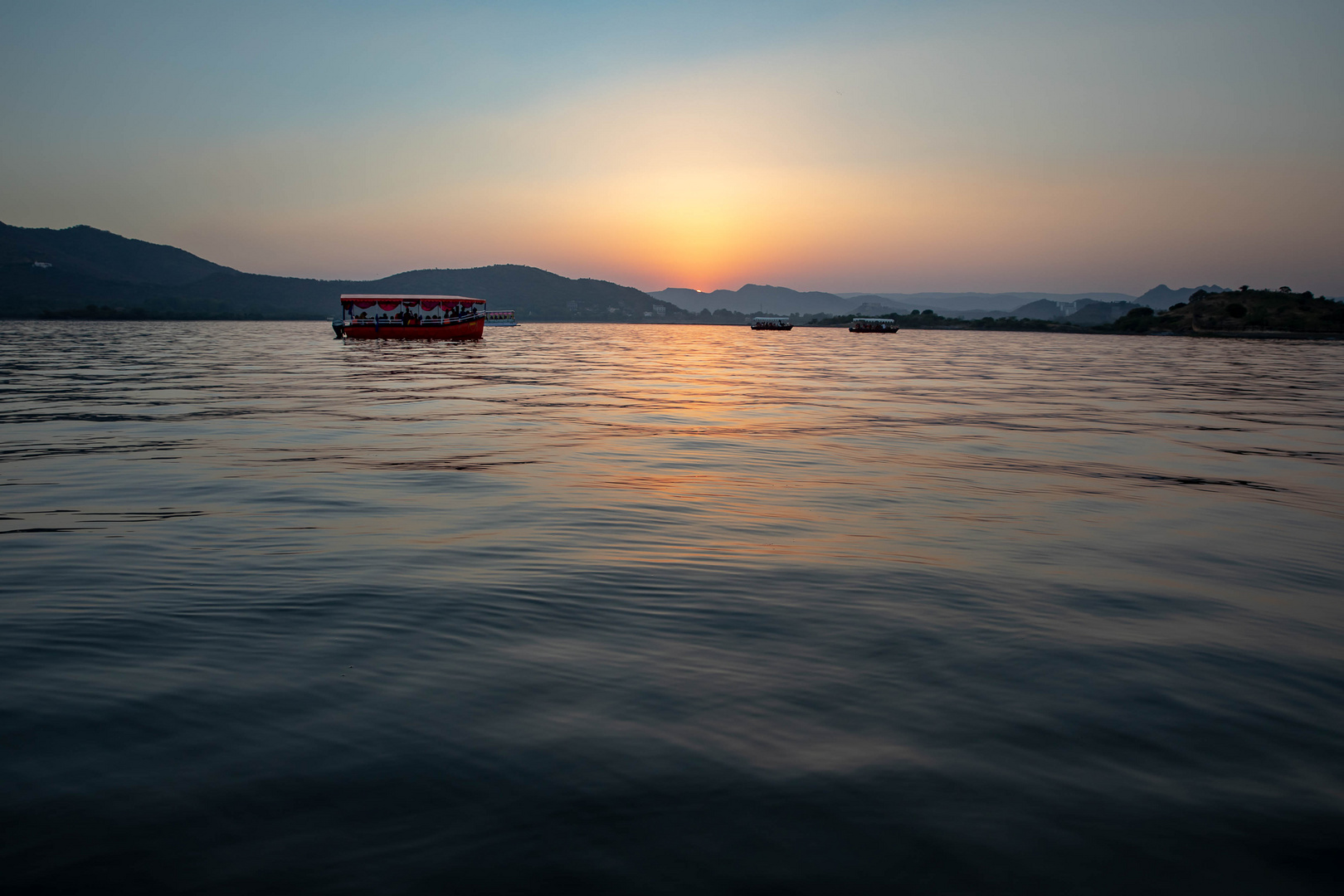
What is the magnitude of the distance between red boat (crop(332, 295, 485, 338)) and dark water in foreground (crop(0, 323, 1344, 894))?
7296 cm

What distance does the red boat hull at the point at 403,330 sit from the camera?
83312 millimetres

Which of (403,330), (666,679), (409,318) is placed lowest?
(666,679)

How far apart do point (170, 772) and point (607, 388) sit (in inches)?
1182

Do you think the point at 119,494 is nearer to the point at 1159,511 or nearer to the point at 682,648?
the point at 682,648

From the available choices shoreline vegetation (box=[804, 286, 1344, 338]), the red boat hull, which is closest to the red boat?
the red boat hull

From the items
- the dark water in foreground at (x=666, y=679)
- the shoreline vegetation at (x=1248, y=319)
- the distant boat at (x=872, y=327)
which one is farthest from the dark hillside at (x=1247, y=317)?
the dark water in foreground at (x=666, y=679)

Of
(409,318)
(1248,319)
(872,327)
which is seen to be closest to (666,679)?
(409,318)

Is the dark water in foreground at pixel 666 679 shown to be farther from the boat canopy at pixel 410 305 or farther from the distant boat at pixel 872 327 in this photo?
the distant boat at pixel 872 327

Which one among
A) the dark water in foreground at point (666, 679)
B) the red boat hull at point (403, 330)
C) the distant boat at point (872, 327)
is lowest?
the dark water in foreground at point (666, 679)

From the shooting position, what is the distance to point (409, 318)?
281 ft

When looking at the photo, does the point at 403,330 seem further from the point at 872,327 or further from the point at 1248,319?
the point at 1248,319

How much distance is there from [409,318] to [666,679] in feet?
281

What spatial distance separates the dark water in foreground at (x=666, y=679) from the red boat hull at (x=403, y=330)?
72.9m

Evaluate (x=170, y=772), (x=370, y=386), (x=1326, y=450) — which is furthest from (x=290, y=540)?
(x=370, y=386)
